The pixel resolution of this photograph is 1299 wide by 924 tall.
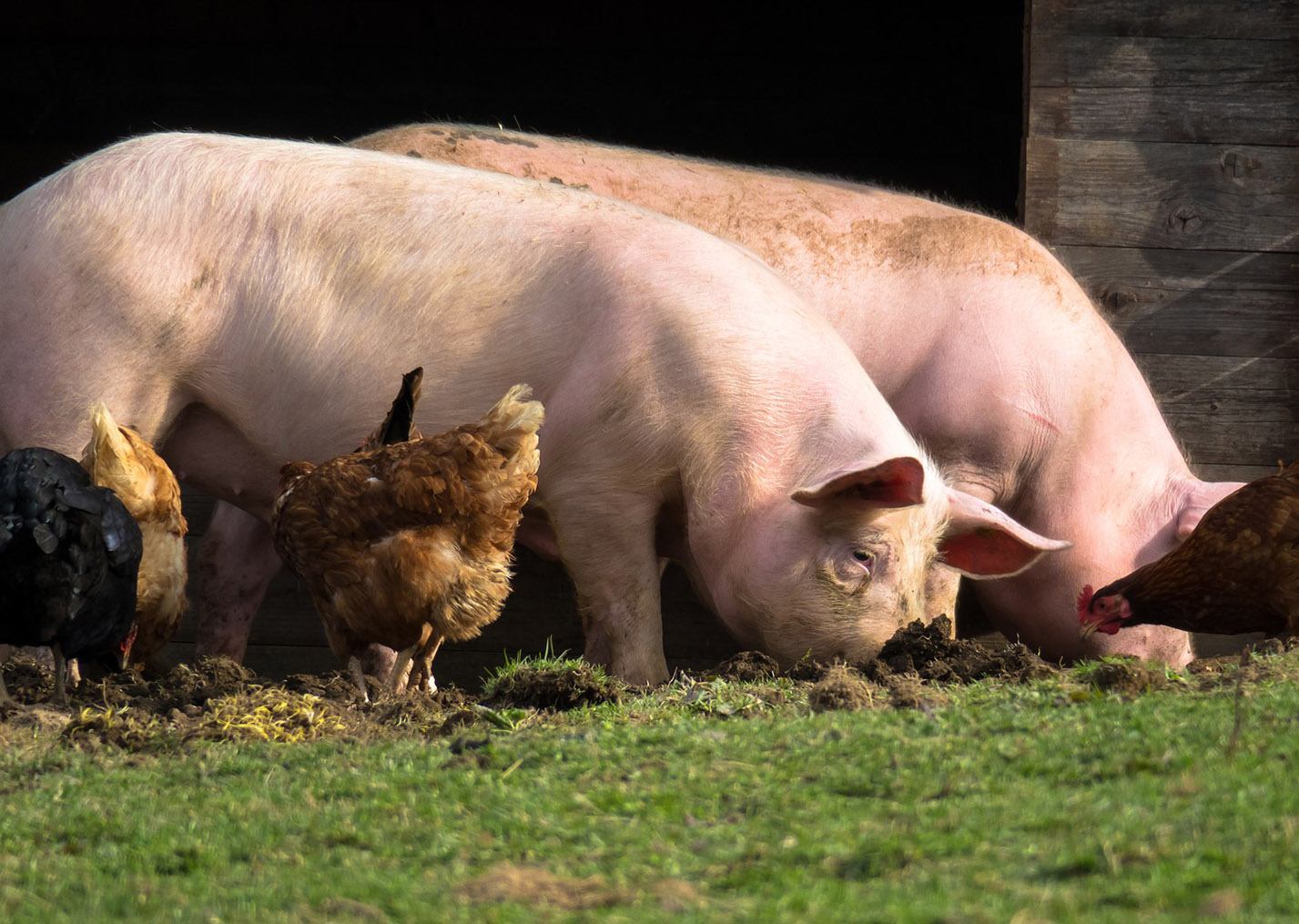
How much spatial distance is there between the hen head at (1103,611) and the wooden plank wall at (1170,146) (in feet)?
5.34

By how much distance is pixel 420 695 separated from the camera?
4379 mm

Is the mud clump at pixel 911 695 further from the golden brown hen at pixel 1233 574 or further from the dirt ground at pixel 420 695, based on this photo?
the golden brown hen at pixel 1233 574

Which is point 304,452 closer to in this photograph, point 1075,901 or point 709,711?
point 709,711

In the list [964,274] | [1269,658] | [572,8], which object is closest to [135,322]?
[964,274]

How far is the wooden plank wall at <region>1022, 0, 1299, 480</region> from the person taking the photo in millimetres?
6527

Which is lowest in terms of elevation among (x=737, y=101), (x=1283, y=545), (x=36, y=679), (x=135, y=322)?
(x=36, y=679)

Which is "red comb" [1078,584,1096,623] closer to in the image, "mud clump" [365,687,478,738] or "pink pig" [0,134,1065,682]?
"pink pig" [0,134,1065,682]

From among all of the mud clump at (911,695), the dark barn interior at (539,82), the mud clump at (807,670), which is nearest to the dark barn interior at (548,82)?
the dark barn interior at (539,82)

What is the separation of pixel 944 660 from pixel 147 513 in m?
2.47

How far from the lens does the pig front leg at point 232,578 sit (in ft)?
20.7

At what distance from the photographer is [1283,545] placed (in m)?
4.73

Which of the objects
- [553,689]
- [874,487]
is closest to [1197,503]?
[874,487]

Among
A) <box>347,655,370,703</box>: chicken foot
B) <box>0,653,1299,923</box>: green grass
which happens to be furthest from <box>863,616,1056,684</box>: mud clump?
<box>347,655,370,703</box>: chicken foot

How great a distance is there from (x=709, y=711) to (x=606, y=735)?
46 cm
